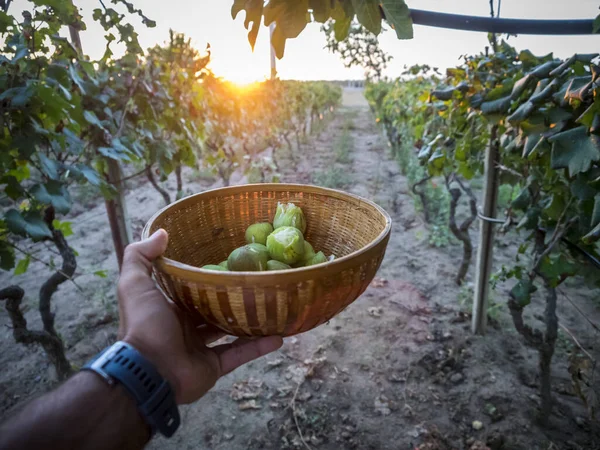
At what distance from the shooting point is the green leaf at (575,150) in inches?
55.0

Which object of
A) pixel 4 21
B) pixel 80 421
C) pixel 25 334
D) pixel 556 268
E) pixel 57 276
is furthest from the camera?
pixel 57 276

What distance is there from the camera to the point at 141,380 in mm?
1050

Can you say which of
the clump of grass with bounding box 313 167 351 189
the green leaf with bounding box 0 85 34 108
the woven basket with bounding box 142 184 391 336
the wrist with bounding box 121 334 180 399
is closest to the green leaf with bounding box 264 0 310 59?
the woven basket with bounding box 142 184 391 336

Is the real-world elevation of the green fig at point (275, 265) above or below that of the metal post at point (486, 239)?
above

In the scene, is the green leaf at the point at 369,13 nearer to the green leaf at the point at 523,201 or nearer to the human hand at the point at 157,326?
the human hand at the point at 157,326

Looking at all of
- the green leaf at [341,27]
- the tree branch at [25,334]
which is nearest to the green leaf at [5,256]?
the tree branch at [25,334]

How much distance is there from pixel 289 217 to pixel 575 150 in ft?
3.57

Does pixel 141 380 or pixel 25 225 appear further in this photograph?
pixel 25 225

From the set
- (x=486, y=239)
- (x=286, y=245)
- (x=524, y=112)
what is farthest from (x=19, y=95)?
(x=486, y=239)

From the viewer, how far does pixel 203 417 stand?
9.11ft

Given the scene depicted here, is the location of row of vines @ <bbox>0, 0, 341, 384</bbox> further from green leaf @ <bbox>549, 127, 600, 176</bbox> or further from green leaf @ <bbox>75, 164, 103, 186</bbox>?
green leaf @ <bbox>549, 127, 600, 176</bbox>

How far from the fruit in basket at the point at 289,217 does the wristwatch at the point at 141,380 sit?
0.76 m

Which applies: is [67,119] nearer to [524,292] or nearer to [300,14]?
[300,14]

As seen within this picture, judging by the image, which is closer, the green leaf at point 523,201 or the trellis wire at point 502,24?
the trellis wire at point 502,24
